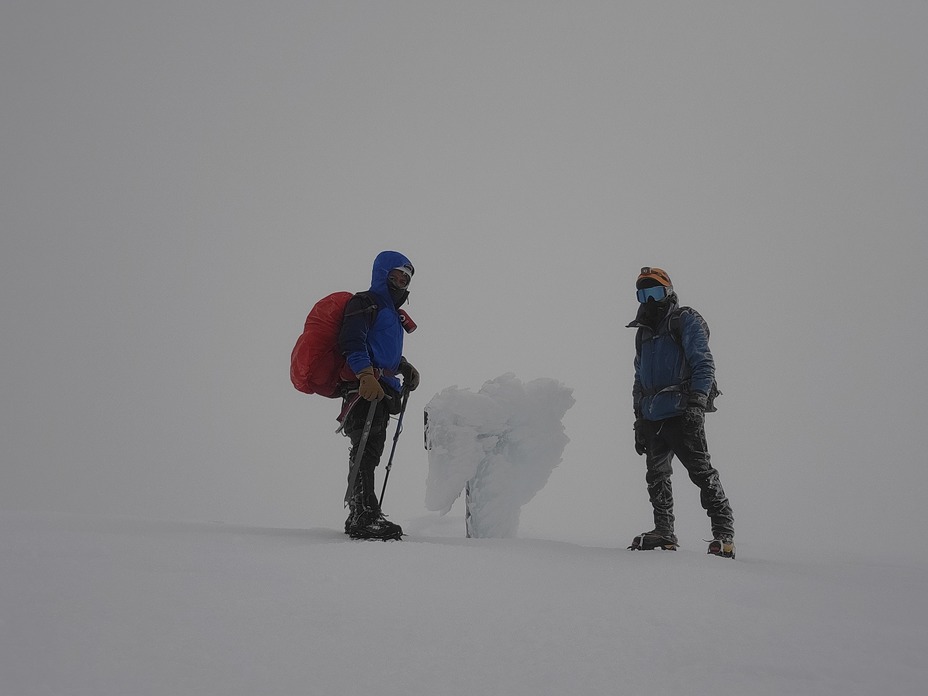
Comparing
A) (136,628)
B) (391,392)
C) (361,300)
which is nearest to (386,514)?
(391,392)

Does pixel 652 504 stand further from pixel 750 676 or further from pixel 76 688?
pixel 76 688

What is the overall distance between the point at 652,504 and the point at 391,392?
252cm

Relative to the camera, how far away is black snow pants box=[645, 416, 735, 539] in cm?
470

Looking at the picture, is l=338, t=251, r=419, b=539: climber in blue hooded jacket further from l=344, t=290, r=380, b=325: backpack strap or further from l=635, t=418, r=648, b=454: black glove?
l=635, t=418, r=648, b=454: black glove

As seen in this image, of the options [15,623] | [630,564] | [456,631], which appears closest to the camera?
[15,623]

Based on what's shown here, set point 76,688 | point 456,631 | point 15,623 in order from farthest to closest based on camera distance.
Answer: point 456,631
point 15,623
point 76,688

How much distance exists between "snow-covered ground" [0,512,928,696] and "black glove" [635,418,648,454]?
2.12 meters

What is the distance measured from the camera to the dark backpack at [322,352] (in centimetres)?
470

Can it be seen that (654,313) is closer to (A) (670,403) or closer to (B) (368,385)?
(A) (670,403)

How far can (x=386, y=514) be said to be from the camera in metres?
4.77

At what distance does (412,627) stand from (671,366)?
12.0ft

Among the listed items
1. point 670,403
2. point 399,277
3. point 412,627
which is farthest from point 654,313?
point 412,627

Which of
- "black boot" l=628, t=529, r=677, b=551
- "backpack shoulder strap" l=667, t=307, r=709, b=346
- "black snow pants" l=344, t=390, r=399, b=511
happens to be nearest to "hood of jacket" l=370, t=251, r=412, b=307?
"black snow pants" l=344, t=390, r=399, b=511

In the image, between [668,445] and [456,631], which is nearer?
[456,631]
